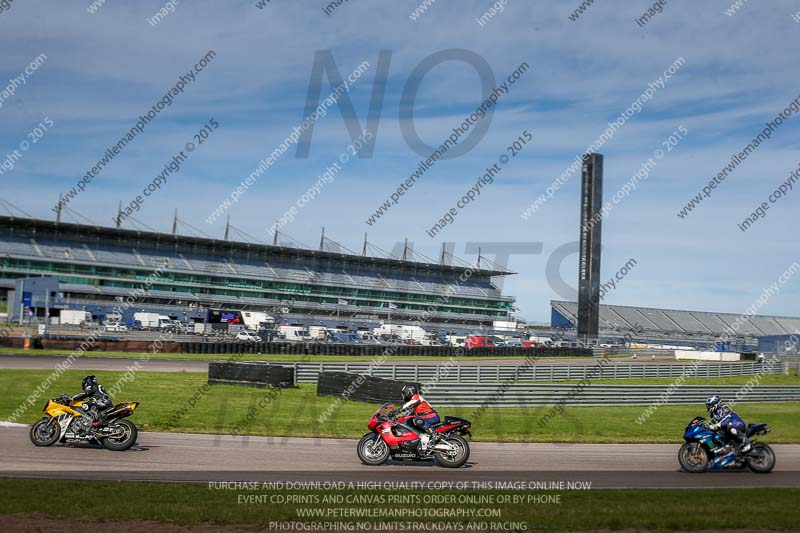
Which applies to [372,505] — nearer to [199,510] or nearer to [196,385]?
[199,510]

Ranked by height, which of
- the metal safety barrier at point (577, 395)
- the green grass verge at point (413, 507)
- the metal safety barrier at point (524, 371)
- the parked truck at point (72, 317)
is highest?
the parked truck at point (72, 317)

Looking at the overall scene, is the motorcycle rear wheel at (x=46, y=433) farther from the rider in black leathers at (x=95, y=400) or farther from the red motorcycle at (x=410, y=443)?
the red motorcycle at (x=410, y=443)

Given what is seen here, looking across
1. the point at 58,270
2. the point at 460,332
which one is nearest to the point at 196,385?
the point at 58,270

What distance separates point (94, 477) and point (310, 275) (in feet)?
318

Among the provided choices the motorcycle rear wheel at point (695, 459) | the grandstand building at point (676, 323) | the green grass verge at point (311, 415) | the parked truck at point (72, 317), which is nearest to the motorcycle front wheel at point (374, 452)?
the green grass verge at point (311, 415)

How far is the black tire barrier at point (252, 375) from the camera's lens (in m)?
29.4

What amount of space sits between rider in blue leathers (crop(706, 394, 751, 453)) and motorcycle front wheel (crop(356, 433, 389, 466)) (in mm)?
6563

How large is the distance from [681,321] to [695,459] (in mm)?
114908

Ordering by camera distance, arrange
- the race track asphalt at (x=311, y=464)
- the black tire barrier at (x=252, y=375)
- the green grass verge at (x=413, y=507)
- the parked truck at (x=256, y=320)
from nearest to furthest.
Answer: the green grass verge at (x=413, y=507), the race track asphalt at (x=311, y=464), the black tire barrier at (x=252, y=375), the parked truck at (x=256, y=320)

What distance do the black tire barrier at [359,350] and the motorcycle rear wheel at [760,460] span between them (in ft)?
128

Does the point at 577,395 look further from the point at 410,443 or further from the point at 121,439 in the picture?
the point at 121,439

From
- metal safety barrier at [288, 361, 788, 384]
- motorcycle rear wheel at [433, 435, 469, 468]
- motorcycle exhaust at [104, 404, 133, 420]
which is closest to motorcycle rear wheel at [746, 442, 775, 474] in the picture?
motorcycle rear wheel at [433, 435, 469, 468]

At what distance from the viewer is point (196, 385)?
2977 cm

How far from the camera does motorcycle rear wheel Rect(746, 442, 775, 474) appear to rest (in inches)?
606
